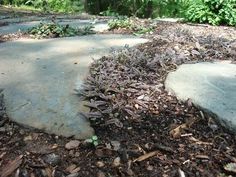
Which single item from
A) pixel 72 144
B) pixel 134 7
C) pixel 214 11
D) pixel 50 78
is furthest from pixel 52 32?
pixel 134 7

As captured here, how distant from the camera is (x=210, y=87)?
12.4ft

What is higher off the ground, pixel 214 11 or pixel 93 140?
pixel 214 11

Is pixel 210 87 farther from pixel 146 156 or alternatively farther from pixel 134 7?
pixel 134 7

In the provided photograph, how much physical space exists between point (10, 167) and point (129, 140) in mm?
908

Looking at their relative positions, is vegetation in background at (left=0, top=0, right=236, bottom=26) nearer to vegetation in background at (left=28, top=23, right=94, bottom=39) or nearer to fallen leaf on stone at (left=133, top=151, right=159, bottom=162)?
vegetation in background at (left=28, top=23, right=94, bottom=39)

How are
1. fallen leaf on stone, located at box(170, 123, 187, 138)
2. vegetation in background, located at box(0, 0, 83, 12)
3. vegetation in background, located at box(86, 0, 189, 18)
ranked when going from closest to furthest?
fallen leaf on stone, located at box(170, 123, 187, 138) → vegetation in background, located at box(86, 0, 189, 18) → vegetation in background, located at box(0, 0, 83, 12)

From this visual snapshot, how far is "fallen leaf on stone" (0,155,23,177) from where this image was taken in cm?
273

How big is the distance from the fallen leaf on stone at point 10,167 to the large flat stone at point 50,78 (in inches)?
16.4

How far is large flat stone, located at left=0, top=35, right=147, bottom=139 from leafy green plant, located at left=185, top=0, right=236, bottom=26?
87.1 inches

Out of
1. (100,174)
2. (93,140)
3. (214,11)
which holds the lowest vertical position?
(100,174)

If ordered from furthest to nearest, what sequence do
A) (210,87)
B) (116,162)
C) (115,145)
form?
(210,87)
(115,145)
(116,162)

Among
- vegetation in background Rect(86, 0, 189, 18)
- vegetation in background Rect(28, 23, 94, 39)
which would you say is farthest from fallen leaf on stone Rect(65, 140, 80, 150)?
vegetation in background Rect(86, 0, 189, 18)

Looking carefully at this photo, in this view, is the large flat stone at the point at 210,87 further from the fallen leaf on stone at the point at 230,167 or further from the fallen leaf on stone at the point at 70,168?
the fallen leaf on stone at the point at 70,168

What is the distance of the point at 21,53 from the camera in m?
4.90
